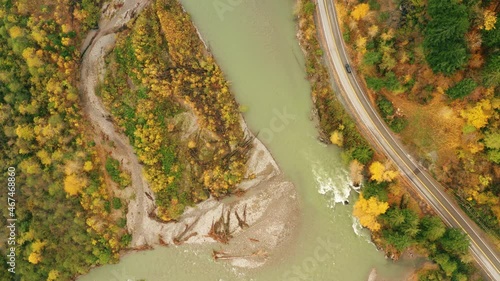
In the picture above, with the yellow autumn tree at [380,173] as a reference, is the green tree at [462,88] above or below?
above

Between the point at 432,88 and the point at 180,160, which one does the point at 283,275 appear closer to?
the point at 180,160

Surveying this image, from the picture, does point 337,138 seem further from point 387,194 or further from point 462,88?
point 462,88

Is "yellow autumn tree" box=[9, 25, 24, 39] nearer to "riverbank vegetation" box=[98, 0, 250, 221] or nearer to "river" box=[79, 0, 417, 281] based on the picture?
"riverbank vegetation" box=[98, 0, 250, 221]

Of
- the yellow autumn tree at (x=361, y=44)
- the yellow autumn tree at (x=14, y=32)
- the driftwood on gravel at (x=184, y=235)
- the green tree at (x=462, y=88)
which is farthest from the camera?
the driftwood on gravel at (x=184, y=235)

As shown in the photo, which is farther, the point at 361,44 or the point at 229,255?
the point at 229,255

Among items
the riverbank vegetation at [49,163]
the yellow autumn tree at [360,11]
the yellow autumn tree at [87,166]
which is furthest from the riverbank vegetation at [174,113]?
the yellow autumn tree at [360,11]

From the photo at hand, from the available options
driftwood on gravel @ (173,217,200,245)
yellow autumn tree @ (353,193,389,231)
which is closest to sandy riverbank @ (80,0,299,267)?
driftwood on gravel @ (173,217,200,245)

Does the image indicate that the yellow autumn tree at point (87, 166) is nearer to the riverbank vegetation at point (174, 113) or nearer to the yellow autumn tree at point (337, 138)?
the riverbank vegetation at point (174, 113)

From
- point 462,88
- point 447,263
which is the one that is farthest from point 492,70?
point 447,263

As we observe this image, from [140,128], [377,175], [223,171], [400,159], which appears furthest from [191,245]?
[400,159]
